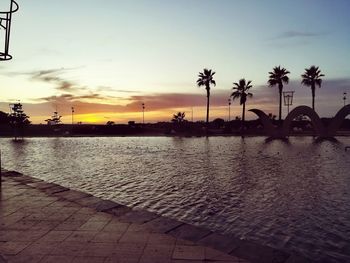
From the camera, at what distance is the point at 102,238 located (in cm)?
601

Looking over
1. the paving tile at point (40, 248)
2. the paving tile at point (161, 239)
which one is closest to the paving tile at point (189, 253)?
the paving tile at point (161, 239)

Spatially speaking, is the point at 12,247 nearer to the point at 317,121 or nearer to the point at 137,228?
the point at 137,228

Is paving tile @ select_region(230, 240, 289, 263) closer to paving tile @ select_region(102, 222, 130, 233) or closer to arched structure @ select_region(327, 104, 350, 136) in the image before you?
paving tile @ select_region(102, 222, 130, 233)

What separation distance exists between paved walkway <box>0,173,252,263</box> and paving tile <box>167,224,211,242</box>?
18 mm

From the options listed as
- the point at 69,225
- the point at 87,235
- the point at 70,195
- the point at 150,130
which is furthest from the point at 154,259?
the point at 150,130

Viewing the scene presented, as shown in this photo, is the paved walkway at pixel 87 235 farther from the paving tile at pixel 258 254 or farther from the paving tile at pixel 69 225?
the paving tile at pixel 258 254

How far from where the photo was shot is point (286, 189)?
1404cm

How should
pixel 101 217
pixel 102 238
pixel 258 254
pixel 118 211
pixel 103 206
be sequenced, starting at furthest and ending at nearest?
pixel 103 206, pixel 118 211, pixel 101 217, pixel 102 238, pixel 258 254

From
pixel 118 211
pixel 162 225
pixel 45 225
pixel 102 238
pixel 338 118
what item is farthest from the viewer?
pixel 338 118

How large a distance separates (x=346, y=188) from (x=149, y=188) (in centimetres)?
760

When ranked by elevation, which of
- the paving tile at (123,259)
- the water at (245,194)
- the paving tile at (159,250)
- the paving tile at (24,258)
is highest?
the paving tile at (24,258)

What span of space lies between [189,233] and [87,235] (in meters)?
1.87

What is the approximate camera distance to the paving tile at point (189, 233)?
6543 mm

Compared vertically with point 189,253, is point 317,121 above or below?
above
